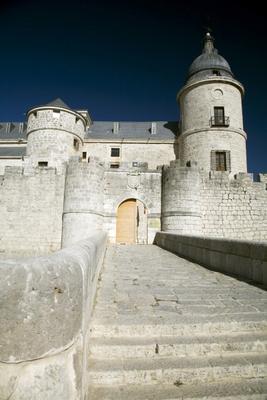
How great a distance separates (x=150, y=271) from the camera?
5.12 metres

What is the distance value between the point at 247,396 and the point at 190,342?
21.0 inches

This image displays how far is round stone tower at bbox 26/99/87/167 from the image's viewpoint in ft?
61.5

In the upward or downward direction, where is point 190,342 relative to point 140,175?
downward

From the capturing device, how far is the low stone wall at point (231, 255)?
3.74 m

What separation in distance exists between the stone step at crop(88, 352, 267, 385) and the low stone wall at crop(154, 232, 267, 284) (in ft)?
6.53

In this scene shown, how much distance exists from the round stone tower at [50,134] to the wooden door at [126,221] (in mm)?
7728

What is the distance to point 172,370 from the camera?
183 centimetres

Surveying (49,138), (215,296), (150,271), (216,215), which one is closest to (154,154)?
(49,138)

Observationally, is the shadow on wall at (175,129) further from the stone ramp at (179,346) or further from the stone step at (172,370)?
the stone step at (172,370)

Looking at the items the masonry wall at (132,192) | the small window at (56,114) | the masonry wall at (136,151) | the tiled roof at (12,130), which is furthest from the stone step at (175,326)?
the tiled roof at (12,130)

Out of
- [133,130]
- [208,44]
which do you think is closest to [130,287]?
[133,130]

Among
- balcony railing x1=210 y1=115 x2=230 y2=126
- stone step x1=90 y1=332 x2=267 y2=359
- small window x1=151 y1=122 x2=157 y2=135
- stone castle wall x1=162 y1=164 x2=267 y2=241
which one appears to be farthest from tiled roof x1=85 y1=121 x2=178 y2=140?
stone step x1=90 y1=332 x2=267 y2=359

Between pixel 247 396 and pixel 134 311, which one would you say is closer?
pixel 247 396

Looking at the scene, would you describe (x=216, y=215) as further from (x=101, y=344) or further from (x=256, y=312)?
(x=101, y=344)
